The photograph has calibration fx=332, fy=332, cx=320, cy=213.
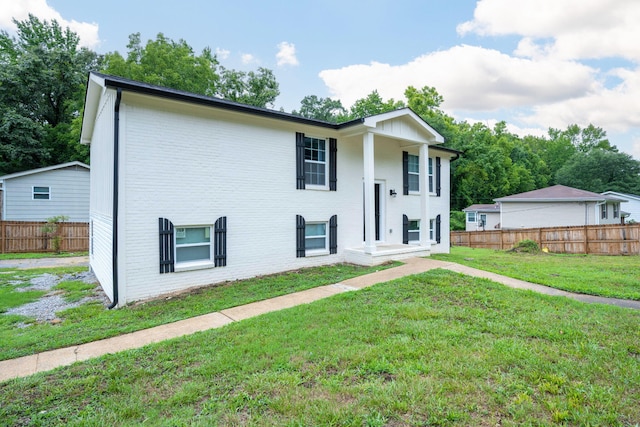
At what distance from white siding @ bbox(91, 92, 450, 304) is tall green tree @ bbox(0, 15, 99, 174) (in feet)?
60.3

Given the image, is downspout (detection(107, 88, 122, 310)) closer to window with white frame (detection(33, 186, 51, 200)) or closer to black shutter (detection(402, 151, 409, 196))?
black shutter (detection(402, 151, 409, 196))

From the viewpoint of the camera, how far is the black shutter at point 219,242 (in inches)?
299

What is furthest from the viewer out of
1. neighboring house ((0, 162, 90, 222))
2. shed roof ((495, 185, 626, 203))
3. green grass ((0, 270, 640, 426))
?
shed roof ((495, 185, 626, 203))

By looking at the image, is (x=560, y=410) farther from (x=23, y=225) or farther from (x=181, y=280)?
(x=23, y=225)

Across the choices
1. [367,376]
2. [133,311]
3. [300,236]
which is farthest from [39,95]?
[367,376]

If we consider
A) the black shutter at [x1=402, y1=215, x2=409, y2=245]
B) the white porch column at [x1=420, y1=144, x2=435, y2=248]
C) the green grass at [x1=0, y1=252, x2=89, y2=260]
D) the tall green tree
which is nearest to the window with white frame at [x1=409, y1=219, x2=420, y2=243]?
the black shutter at [x1=402, y1=215, x2=409, y2=245]

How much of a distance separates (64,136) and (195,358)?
90.0 ft

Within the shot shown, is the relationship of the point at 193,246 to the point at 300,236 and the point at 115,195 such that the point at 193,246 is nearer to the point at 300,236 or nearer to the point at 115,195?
the point at 115,195

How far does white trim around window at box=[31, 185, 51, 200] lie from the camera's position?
1712 centimetres

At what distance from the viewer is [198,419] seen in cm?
254

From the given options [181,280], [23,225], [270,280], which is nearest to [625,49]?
[270,280]

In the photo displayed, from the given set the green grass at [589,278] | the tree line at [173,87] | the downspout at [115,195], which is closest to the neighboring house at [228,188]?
the downspout at [115,195]

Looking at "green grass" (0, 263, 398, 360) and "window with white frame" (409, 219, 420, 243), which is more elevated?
"window with white frame" (409, 219, 420, 243)

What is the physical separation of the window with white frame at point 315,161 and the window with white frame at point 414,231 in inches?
171
